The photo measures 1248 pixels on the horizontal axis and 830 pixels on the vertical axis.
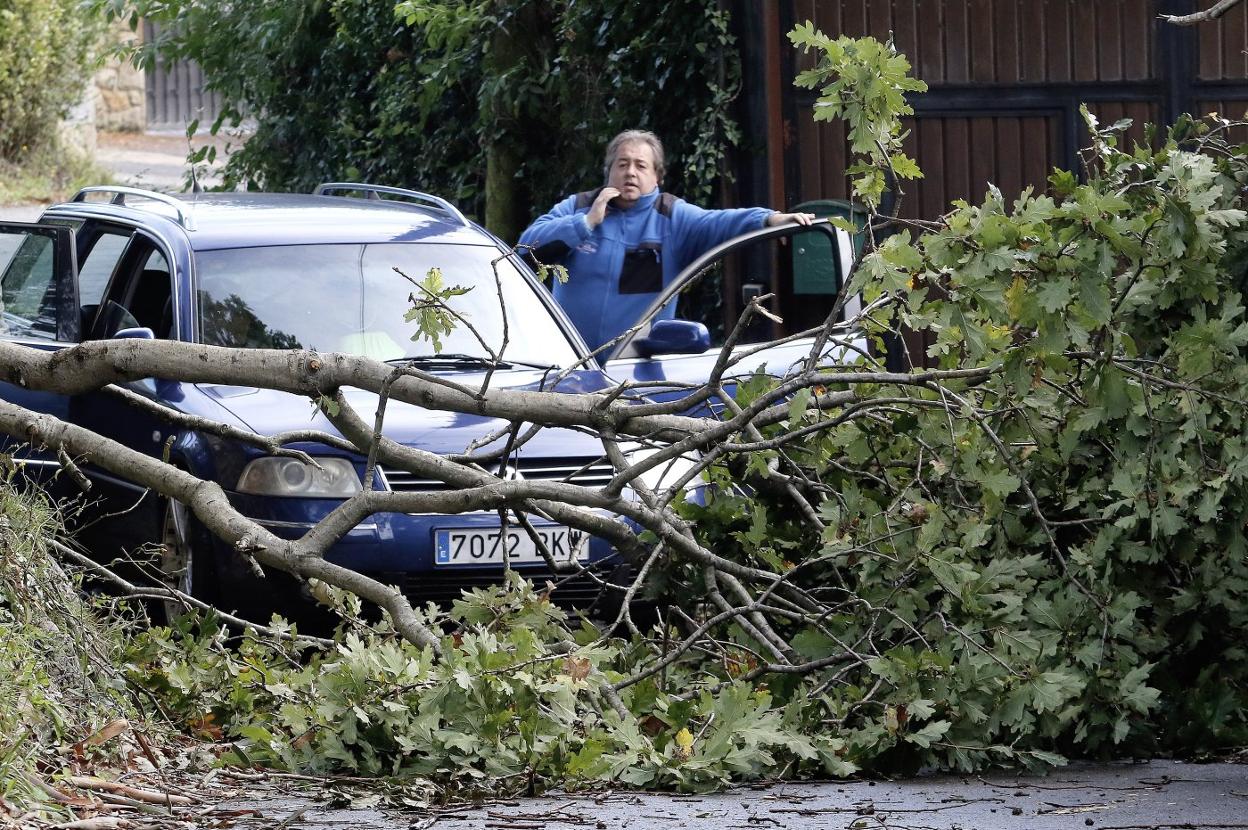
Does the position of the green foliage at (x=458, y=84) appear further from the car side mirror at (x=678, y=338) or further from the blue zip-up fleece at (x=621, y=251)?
the car side mirror at (x=678, y=338)

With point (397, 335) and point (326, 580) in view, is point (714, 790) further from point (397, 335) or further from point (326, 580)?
point (397, 335)

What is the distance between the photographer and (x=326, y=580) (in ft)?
17.3

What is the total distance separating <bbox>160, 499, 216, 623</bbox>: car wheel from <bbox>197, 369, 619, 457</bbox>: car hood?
447 mm

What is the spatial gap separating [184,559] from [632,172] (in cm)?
319

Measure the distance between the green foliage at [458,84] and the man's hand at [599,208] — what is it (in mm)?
2514

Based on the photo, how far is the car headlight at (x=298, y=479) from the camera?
6641 millimetres

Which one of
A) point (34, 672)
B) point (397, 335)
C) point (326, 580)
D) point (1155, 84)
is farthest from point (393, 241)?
point (1155, 84)

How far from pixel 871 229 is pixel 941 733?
144cm

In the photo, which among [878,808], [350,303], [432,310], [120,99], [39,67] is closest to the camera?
[878,808]

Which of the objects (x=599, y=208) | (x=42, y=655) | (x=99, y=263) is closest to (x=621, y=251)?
(x=599, y=208)

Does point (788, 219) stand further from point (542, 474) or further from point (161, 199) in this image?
point (161, 199)

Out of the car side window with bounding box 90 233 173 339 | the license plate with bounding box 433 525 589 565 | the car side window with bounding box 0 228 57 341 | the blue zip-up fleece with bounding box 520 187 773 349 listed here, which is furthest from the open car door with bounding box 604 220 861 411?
the car side window with bounding box 0 228 57 341

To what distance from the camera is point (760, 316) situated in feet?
30.8

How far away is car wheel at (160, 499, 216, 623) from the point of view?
22.1 ft
